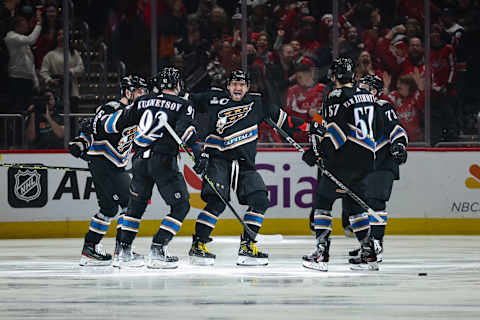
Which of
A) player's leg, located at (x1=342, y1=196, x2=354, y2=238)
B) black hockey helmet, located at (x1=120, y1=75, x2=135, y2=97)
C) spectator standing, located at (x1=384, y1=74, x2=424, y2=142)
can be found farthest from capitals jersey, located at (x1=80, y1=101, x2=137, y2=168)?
spectator standing, located at (x1=384, y1=74, x2=424, y2=142)

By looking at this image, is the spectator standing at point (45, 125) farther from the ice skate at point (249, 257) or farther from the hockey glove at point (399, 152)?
the hockey glove at point (399, 152)

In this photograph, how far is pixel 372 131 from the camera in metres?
8.07

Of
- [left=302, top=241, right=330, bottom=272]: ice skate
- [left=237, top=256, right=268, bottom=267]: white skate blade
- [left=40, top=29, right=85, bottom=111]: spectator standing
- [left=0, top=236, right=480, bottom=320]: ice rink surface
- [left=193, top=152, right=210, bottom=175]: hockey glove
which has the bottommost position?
[left=0, top=236, right=480, bottom=320]: ice rink surface

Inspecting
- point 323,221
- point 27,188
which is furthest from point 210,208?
point 27,188

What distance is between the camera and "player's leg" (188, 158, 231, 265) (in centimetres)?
858

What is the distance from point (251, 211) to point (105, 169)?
50.4 inches

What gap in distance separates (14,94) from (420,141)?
4.92 metres

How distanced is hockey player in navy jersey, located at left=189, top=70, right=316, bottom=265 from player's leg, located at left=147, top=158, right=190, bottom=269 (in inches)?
15.4

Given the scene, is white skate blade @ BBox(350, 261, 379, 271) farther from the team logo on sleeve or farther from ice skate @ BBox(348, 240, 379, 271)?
the team logo on sleeve

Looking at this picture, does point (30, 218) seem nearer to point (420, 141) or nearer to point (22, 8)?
point (22, 8)

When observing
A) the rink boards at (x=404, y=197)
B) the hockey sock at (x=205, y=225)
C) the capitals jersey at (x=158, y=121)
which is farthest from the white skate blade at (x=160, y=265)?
the rink boards at (x=404, y=197)

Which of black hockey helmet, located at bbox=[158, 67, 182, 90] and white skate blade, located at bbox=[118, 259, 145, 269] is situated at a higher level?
black hockey helmet, located at bbox=[158, 67, 182, 90]

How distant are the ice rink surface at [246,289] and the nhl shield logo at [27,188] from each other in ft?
5.40

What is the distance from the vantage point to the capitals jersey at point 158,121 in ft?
26.9
